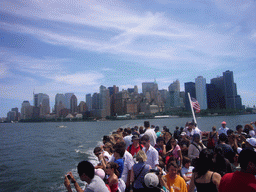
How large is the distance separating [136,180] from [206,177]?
1.48 metres

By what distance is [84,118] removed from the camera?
183 m

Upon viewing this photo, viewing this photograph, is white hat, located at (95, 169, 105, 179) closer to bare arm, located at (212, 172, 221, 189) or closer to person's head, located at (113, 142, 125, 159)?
person's head, located at (113, 142, 125, 159)

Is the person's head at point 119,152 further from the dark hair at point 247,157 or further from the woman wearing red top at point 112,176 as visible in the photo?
the dark hair at point 247,157

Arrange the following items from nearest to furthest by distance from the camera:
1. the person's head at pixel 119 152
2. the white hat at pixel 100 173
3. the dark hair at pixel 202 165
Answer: the dark hair at pixel 202 165 → the white hat at pixel 100 173 → the person's head at pixel 119 152

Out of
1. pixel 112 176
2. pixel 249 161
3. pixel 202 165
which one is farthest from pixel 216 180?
pixel 112 176

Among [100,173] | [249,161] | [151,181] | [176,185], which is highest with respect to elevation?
[249,161]

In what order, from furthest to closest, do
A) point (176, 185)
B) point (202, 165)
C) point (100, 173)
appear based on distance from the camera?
point (100, 173) < point (176, 185) < point (202, 165)

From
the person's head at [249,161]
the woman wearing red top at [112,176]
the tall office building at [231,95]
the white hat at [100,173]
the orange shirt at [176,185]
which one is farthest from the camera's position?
the tall office building at [231,95]

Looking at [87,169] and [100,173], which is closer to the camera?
[87,169]

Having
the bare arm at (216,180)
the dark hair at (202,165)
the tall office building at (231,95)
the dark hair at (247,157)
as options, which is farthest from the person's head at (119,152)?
the tall office building at (231,95)

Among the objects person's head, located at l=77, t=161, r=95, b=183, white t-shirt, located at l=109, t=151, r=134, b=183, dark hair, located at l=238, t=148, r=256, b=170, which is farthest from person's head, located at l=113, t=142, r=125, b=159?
dark hair, located at l=238, t=148, r=256, b=170

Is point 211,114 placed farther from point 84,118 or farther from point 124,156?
point 124,156

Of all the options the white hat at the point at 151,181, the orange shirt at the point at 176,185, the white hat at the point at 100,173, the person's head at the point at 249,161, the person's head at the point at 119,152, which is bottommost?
the orange shirt at the point at 176,185

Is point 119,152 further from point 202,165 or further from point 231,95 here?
point 231,95
